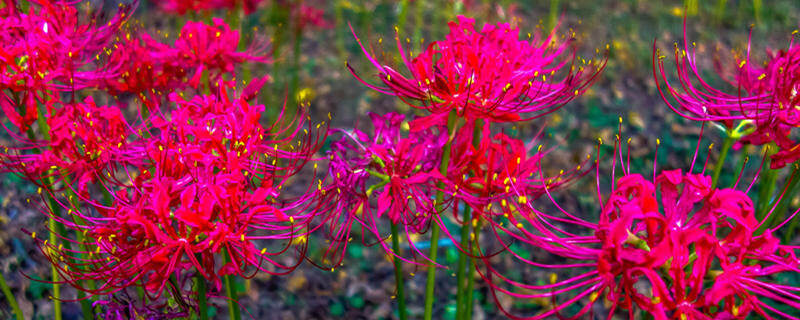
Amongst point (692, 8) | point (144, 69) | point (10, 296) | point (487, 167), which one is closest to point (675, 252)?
point (487, 167)

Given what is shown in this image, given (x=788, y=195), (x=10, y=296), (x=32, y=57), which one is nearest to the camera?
(x=32, y=57)

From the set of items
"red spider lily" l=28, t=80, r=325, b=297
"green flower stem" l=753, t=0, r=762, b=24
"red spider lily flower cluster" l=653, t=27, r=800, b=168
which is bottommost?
"red spider lily" l=28, t=80, r=325, b=297

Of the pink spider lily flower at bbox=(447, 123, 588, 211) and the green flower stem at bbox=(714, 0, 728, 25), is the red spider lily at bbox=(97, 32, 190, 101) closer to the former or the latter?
the pink spider lily flower at bbox=(447, 123, 588, 211)

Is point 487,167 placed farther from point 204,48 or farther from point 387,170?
point 204,48

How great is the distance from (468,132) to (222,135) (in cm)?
55

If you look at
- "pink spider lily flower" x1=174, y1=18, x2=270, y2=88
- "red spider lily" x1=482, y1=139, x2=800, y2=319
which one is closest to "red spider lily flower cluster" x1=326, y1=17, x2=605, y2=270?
"red spider lily" x1=482, y1=139, x2=800, y2=319

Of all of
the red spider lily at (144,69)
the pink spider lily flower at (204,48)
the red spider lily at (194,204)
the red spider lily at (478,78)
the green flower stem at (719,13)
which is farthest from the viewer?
the green flower stem at (719,13)

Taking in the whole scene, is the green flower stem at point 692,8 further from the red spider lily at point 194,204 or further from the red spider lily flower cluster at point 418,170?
the red spider lily at point 194,204

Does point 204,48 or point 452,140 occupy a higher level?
point 204,48

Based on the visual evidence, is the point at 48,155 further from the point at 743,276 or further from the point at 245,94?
the point at 743,276

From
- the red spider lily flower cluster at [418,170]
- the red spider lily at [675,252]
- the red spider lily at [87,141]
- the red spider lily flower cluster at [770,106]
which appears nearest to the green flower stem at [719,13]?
the red spider lily flower cluster at [770,106]

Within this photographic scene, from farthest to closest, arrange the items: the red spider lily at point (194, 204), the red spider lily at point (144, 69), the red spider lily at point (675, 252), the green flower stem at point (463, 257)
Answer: the red spider lily at point (144, 69) < the green flower stem at point (463, 257) < the red spider lily at point (194, 204) < the red spider lily at point (675, 252)

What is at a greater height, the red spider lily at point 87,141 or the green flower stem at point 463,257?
the red spider lily at point 87,141

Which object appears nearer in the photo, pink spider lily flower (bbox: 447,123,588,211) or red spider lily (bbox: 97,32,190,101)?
pink spider lily flower (bbox: 447,123,588,211)
